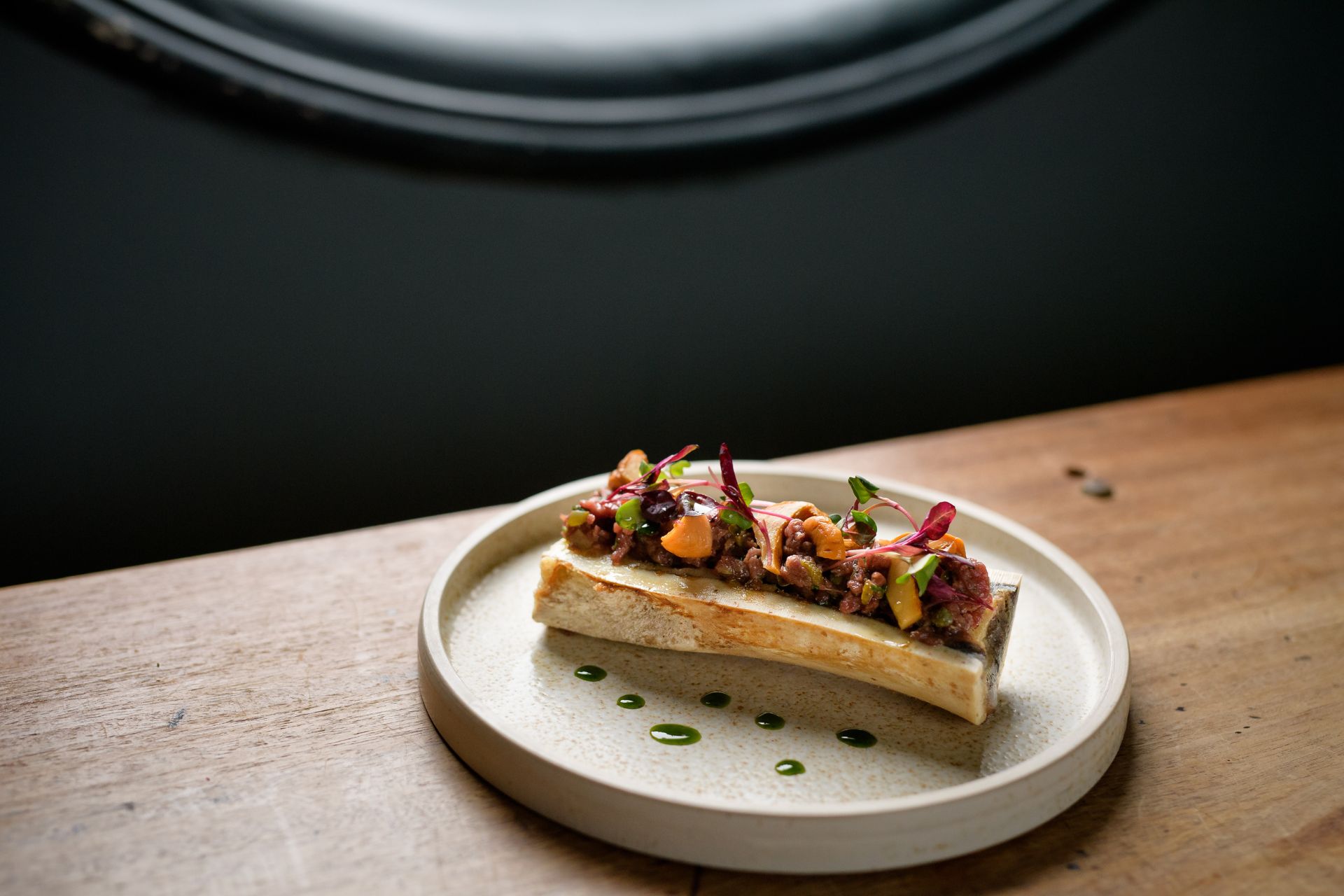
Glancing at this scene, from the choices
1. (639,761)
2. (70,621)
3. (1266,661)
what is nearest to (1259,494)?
(1266,661)

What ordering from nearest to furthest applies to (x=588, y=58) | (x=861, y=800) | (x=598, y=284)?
(x=861, y=800) < (x=588, y=58) < (x=598, y=284)

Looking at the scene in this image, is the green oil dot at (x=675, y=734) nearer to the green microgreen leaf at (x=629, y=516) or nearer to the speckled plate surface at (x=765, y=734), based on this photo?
the speckled plate surface at (x=765, y=734)

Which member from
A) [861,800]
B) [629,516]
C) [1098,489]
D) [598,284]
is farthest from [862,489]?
[598,284]

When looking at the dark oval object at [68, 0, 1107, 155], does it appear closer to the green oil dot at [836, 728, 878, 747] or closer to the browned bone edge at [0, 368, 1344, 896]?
the browned bone edge at [0, 368, 1344, 896]

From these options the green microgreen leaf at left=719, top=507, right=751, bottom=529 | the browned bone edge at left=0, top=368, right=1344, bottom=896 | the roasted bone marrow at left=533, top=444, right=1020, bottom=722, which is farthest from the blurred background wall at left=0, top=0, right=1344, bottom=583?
the green microgreen leaf at left=719, top=507, right=751, bottom=529

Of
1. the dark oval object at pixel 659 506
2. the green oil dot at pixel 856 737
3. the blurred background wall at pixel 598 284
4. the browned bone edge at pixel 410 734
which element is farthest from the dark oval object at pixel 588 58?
the green oil dot at pixel 856 737

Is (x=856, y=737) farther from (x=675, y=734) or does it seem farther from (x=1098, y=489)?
(x=1098, y=489)

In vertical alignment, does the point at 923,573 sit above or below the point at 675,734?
above
